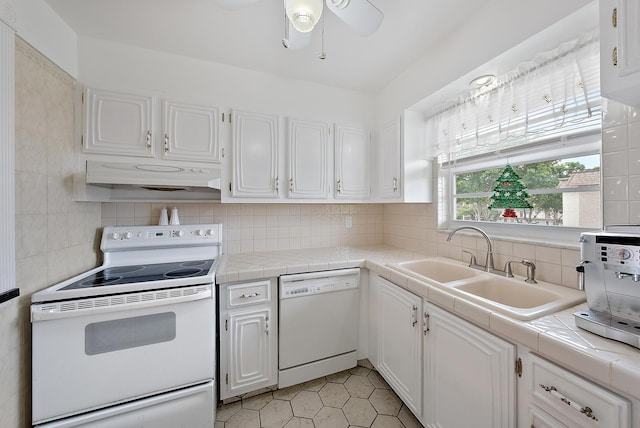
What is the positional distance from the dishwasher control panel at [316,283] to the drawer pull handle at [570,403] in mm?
1156

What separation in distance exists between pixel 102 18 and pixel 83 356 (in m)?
1.83

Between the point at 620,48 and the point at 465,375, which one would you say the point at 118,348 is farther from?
the point at 620,48

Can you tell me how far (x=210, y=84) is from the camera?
70.5 inches

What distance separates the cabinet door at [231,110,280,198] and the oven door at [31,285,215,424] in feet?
2.59

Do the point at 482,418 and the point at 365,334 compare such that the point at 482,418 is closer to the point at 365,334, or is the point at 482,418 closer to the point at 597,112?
the point at 365,334

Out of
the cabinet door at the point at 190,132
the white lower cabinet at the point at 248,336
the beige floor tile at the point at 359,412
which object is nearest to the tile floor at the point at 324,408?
the beige floor tile at the point at 359,412

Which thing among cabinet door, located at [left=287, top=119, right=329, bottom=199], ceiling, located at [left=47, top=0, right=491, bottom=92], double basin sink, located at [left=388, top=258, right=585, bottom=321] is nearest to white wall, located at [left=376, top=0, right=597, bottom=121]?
ceiling, located at [left=47, top=0, right=491, bottom=92]

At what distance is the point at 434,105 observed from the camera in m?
1.87

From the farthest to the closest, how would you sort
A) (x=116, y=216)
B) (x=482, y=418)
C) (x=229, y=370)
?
(x=116, y=216), (x=229, y=370), (x=482, y=418)

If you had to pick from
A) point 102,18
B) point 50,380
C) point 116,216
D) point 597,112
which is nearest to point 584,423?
point 597,112

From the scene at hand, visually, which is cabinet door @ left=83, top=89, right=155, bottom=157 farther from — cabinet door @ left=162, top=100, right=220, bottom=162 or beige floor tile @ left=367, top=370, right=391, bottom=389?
beige floor tile @ left=367, top=370, right=391, bottom=389

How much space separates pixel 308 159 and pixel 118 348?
1.68 metres

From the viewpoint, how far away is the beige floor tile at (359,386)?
168 cm

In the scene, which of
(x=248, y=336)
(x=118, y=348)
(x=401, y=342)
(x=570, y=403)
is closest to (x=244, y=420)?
(x=248, y=336)
